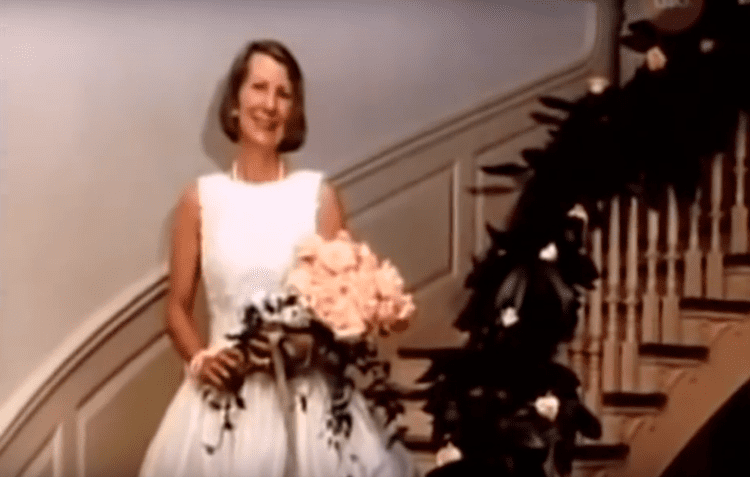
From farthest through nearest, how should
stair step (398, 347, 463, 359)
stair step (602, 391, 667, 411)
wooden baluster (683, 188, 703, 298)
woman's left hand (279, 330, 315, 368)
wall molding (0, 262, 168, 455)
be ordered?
1. wooden baluster (683, 188, 703, 298)
2. stair step (602, 391, 667, 411)
3. stair step (398, 347, 463, 359)
4. wall molding (0, 262, 168, 455)
5. woman's left hand (279, 330, 315, 368)

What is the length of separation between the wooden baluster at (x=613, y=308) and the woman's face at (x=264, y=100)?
41.2 inches

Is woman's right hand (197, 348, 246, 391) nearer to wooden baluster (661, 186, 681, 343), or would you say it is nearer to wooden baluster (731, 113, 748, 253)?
wooden baluster (661, 186, 681, 343)

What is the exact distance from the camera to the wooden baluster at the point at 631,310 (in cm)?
329

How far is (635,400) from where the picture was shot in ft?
10.7

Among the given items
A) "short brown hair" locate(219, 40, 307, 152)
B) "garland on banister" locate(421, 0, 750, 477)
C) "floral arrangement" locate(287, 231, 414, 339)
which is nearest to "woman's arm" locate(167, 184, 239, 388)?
"short brown hair" locate(219, 40, 307, 152)

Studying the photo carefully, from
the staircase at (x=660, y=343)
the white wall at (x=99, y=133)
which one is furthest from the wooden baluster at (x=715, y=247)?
the white wall at (x=99, y=133)

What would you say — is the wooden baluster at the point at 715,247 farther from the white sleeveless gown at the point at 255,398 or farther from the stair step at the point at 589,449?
the white sleeveless gown at the point at 255,398

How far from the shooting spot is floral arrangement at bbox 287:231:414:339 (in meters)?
2.30

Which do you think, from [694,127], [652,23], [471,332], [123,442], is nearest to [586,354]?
[471,332]

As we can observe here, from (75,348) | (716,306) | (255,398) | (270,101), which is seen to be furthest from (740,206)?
(75,348)

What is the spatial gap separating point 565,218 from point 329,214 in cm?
77

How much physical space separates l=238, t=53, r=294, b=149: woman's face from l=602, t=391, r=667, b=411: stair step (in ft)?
3.68

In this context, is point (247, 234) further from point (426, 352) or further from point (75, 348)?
point (426, 352)

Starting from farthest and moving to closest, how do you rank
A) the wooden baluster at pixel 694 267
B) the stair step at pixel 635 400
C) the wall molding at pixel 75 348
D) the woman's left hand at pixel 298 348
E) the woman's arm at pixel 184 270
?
the wooden baluster at pixel 694 267 < the stair step at pixel 635 400 < the wall molding at pixel 75 348 < the woman's arm at pixel 184 270 < the woman's left hand at pixel 298 348
